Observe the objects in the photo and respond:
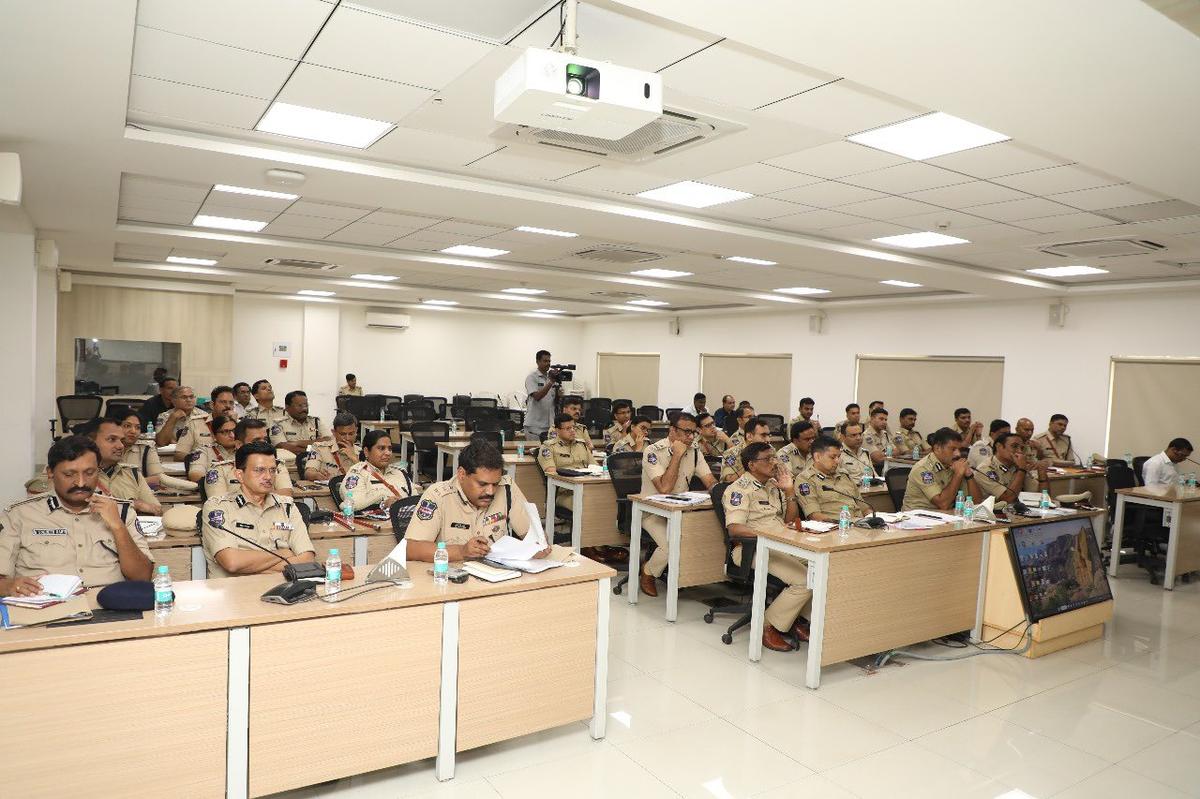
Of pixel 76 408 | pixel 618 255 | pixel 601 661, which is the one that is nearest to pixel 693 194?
pixel 618 255

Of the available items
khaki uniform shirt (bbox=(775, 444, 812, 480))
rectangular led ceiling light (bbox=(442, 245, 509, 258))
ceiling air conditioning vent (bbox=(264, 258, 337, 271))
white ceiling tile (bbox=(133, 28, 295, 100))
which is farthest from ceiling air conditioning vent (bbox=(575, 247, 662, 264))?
white ceiling tile (bbox=(133, 28, 295, 100))

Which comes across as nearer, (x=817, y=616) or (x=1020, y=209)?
(x=817, y=616)

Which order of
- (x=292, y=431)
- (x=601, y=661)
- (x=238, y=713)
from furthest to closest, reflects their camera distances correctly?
(x=292, y=431) → (x=601, y=661) → (x=238, y=713)

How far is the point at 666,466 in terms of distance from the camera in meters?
6.32

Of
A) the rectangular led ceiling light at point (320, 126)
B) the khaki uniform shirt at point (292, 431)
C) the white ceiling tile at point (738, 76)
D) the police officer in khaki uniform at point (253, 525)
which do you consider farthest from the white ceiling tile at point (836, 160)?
the khaki uniform shirt at point (292, 431)

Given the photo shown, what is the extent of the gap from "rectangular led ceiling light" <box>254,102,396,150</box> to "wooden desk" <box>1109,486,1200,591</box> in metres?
7.23

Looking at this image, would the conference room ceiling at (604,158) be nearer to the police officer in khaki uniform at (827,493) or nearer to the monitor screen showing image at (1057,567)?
the police officer in khaki uniform at (827,493)

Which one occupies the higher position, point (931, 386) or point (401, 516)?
point (931, 386)

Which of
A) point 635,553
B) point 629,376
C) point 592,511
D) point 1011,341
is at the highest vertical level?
point 1011,341

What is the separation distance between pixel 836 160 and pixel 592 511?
3.69 meters

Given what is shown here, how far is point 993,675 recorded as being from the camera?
181 inches

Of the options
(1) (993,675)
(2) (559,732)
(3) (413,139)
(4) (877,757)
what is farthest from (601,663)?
(3) (413,139)

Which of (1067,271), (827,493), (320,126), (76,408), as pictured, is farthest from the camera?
(76,408)

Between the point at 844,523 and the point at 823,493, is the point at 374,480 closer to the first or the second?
the point at 844,523
